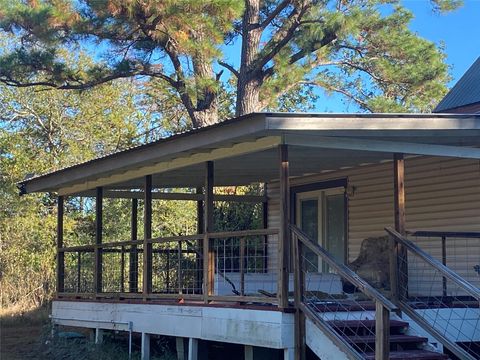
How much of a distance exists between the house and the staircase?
0.02 m

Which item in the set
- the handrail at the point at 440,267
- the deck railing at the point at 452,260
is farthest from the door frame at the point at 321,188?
the handrail at the point at 440,267

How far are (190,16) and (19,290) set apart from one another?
337 inches

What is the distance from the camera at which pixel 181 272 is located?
39.2ft

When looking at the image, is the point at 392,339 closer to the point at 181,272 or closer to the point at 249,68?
the point at 181,272

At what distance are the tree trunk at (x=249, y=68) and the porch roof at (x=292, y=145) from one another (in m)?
6.71

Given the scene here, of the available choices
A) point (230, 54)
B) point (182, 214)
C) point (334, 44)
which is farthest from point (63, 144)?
point (334, 44)

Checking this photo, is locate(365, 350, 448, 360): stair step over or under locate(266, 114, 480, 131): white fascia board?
under

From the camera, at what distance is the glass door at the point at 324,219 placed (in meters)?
12.9

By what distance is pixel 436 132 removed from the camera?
8094mm

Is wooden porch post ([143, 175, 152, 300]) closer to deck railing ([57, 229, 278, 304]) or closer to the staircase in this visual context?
deck railing ([57, 229, 278, 304])

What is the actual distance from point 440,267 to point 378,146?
5.55ft

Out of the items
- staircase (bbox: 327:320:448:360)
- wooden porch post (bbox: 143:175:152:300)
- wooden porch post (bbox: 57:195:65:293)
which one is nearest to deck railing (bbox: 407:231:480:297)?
staircase (bbox: 327:320:448:360)

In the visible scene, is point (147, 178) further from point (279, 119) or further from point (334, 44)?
point (334, 44)

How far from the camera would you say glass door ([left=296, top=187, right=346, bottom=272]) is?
12.9 m
